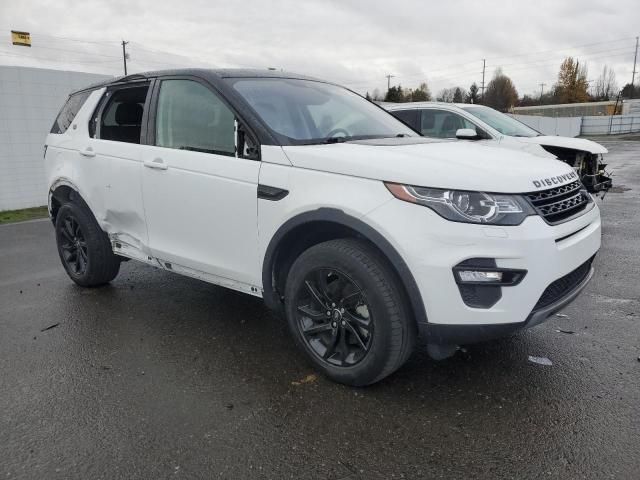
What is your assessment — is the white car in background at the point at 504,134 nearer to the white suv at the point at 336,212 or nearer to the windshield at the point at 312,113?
the windshield at the point at 312,113

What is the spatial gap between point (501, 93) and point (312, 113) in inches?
4051

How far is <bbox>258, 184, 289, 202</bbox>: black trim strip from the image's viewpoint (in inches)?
126

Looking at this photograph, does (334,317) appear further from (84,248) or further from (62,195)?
(62,195)

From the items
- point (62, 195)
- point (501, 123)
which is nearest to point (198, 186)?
point (62, 195)

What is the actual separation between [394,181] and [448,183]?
0.27 m

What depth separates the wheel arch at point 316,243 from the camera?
2744 mm

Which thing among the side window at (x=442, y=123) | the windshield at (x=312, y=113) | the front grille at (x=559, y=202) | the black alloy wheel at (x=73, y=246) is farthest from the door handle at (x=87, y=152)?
the side window at (x=442, y=123)

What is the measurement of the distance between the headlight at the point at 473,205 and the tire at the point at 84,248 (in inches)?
125

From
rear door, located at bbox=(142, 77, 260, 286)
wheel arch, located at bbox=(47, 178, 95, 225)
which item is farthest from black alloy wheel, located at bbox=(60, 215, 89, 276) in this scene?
rear door, located at bbox=(142, 77, 260, 286)

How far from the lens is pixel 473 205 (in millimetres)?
2678

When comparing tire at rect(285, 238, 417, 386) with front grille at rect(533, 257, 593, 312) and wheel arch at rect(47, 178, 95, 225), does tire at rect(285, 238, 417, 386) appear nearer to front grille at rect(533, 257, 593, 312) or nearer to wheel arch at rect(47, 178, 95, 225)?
front grille at rect(533, 257, 593, 312)

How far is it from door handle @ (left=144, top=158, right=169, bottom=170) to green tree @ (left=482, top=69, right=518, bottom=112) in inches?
3664

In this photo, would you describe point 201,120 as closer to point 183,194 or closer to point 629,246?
point 183,194

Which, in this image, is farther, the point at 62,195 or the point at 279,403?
the point at 62,195
